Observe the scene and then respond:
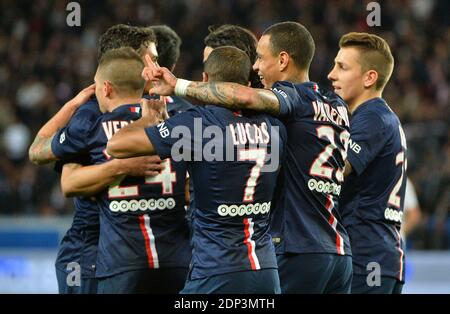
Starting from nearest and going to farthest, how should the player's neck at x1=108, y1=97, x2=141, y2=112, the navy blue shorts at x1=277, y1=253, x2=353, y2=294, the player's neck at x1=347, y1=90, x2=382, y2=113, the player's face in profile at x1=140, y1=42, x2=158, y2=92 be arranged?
the navy blue shorts at x1=277, y1=253, x2=353, y2=294, the player's neck at x1=108, y1=97, x2=141, y2=112, the player's neck at x1=347, y1=90, x2=382, y2=113, the player's face in profile at x1=140, y1=42, x2=158, y2=92

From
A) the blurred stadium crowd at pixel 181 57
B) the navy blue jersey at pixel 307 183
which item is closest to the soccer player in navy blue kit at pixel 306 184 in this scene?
the navy blue jersey at pixel 307 183

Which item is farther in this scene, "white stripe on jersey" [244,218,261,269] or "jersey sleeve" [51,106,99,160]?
"jersey sleeve" [51,106,99,160]

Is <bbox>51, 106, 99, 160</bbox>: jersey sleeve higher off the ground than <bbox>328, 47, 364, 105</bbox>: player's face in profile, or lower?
lower

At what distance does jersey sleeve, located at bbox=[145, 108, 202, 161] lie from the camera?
4.79 metres

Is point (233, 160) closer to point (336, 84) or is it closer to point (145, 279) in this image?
point (145, 279)

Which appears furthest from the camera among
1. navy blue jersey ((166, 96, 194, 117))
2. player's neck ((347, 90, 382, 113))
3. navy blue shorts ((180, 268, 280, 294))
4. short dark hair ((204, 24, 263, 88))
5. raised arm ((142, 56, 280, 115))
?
short dark hair ((204, 24, 263, 88))

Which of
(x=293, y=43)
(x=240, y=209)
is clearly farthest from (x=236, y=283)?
(x=293, y=43)

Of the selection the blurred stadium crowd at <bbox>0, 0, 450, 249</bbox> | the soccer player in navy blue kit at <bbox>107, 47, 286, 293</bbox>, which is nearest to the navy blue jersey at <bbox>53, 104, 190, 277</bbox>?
the soccer player in navy blue kit at <bbox>107, 47, 286, 293</bbox>

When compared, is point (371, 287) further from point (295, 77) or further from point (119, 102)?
point (119, 102)

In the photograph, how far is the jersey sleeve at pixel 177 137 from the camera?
15.7 ft

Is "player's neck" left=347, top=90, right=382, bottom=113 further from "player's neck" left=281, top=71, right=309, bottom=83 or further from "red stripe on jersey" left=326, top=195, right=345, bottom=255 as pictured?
"red stripe on jersey" left=326, top=195, right=345, bottom=255

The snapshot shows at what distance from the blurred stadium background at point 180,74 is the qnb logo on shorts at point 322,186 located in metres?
5.56

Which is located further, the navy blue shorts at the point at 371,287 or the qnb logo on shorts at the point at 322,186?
the navy blue shorts at the point at 371,287

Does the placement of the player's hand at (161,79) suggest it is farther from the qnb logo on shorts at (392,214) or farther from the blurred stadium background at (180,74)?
the blurred stadium background at (180,74)
